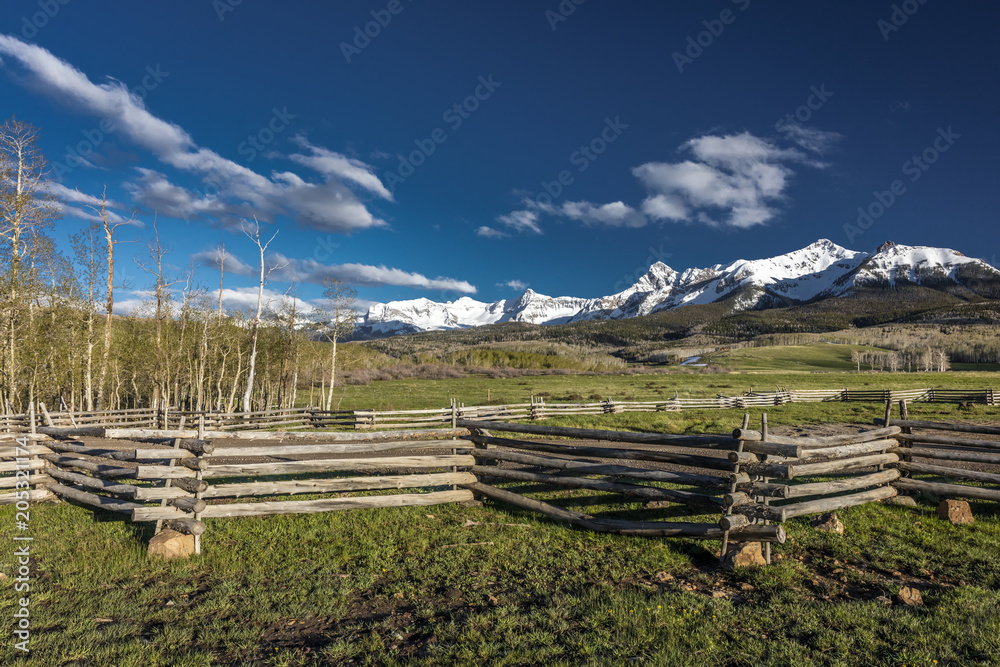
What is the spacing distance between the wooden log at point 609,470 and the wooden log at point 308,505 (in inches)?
43.6

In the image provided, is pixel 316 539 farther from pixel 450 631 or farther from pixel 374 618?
pixel 450 631

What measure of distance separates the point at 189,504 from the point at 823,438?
10.0m

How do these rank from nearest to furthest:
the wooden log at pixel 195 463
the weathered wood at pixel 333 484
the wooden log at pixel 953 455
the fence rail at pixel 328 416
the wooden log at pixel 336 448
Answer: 1. the wooden log at pixel 195 463
2. the wooden log at pixel 336 448
3. the weathered wood at pixel 333 484
4. the wooden log at pixel 953 455
5. the fence rail at pixel 328 416

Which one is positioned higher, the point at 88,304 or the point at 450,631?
the point at 88,304

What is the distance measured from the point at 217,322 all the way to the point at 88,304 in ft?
28.9

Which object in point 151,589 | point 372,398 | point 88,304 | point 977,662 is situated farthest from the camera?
point 372,398

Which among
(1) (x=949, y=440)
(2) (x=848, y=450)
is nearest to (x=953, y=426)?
(1) (x=949, y=440)

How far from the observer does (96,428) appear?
26.9 ft

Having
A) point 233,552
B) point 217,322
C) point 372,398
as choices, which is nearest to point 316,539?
point 233,552

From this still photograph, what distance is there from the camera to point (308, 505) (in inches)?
314

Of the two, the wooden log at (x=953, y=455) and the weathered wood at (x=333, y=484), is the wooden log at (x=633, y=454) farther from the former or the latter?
the wooden log at (x=953, y=455)

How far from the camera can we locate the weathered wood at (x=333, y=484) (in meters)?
7.84

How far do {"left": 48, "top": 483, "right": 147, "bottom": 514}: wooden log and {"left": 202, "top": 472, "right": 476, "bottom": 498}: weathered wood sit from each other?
1.27 metres

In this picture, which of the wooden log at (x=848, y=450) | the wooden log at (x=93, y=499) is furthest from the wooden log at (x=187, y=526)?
the wooden log at (x=848, y=450)
